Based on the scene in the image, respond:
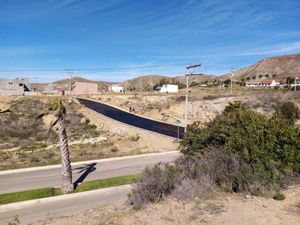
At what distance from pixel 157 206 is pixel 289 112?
43792 mm

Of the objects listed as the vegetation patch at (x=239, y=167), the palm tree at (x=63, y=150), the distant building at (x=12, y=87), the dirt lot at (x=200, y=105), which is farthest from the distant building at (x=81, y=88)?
the vegetation patch at (x=239, y=167)

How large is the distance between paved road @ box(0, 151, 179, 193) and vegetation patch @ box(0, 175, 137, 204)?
A: 4.50 ft

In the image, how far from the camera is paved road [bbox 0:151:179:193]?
70.7 ft

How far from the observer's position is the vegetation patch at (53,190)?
60.6ft

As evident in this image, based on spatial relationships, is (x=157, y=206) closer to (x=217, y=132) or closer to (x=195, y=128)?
(x=217, y=132)

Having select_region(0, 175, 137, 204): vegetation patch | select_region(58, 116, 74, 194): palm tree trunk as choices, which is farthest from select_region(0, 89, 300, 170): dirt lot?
select_region(0, 175, 137, 204): vegetation patch

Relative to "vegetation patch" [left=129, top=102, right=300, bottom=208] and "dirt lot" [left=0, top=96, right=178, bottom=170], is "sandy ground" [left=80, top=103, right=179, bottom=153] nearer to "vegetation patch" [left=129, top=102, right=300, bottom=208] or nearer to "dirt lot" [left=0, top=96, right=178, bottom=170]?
"dirt lot" [left=0, top=96, right=178, bottom=170]

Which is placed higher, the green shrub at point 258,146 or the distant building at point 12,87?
the distant building at point 12,87

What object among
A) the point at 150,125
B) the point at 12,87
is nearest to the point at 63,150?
the point at 150,125

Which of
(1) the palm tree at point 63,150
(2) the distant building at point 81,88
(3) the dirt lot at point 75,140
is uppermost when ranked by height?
(2) the distant building at point 81,88

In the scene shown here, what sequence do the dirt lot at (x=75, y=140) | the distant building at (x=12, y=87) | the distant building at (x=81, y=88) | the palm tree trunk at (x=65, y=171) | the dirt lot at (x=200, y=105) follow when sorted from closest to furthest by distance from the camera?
the palm tree trunk at (x=65, y=171)
the dirt lot at (x=75, y=140)
the dirt lot at (x=200, y=105)
the distant building at (x=12, y=87)
the distant building at (x=81, y=88)

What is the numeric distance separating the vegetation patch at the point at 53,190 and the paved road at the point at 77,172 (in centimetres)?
137

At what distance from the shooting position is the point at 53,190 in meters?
19.9

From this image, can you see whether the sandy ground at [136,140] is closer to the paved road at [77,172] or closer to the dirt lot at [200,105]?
the paved road at [77,172]
